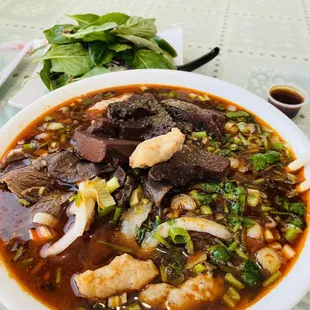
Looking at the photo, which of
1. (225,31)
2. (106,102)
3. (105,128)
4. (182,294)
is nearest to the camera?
(182,294)

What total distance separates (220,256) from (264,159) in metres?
0.71

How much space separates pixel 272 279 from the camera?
5.67 feet

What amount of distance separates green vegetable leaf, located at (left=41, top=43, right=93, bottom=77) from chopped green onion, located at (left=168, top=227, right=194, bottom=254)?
1663 mm

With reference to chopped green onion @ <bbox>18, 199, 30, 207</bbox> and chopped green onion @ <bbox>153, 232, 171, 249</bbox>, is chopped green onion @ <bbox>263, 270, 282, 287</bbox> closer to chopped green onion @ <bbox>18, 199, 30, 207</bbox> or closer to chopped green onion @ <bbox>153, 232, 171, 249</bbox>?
chopped green onion @ <bbox>153, 232, 171, 249</bbox>

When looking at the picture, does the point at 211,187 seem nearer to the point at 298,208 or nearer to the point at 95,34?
the point at 298,208

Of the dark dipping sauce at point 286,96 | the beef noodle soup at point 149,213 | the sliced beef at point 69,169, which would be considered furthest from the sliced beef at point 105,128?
the dark dipping sauce at point 286,96

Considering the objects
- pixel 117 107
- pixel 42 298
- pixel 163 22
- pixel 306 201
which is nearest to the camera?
pixel 42 298

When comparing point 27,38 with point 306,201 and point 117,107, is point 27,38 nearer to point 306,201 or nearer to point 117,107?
point 117,107

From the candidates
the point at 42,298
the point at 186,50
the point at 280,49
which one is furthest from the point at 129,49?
the point at 42,298

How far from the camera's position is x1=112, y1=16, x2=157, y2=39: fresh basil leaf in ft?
10.3

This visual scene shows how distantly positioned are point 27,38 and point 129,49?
1299 millimetres

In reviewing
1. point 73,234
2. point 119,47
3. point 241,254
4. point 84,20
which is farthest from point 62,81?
point 241,254

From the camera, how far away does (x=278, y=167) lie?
88.4 inches

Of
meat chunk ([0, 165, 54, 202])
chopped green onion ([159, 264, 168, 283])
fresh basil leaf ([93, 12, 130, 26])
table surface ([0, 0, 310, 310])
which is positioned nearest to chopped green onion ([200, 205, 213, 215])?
chopped green onion ([159, 264, 168, 283])
